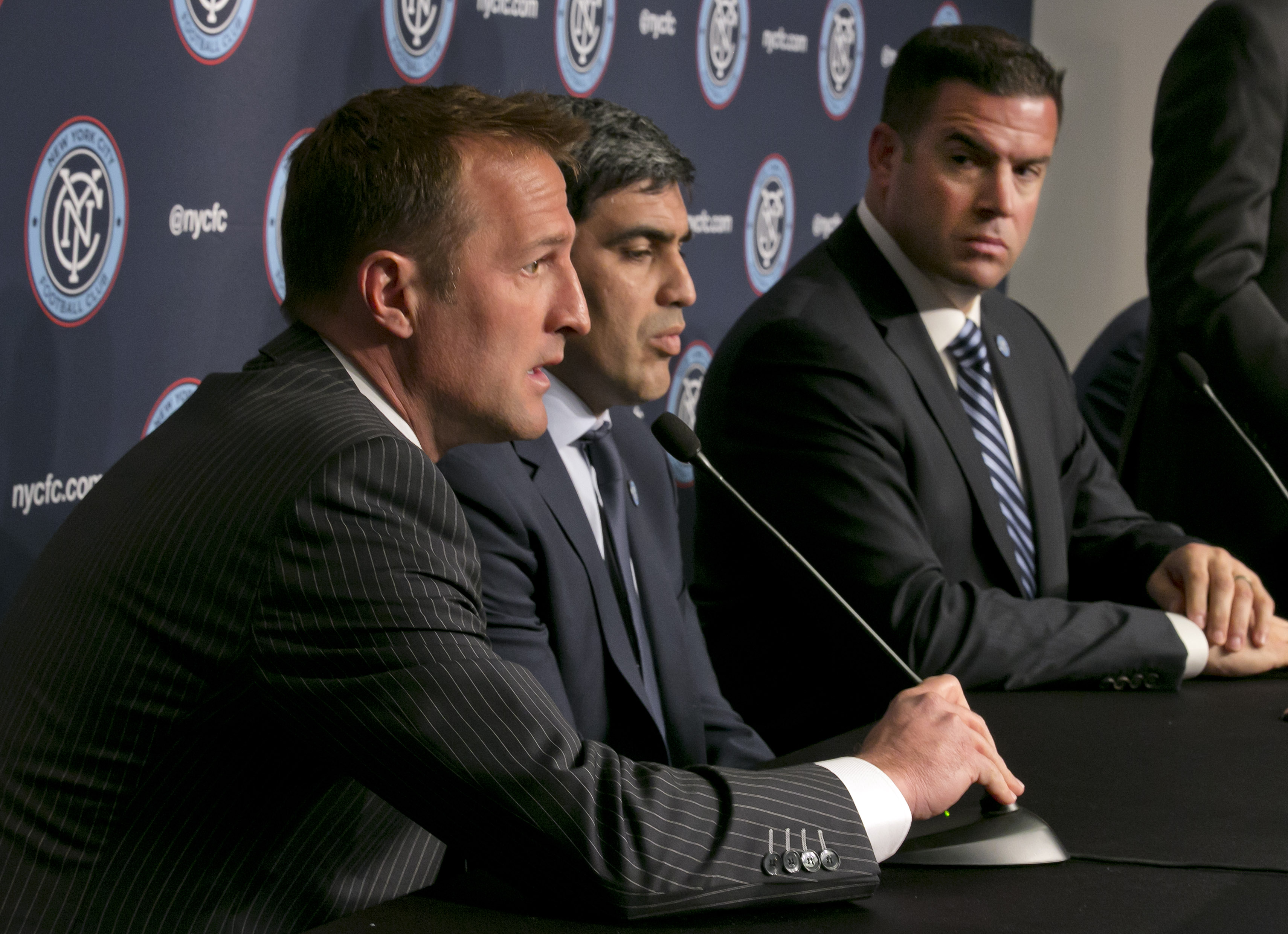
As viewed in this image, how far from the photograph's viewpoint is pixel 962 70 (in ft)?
8.14

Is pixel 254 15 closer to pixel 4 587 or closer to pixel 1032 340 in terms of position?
pixel 4 587

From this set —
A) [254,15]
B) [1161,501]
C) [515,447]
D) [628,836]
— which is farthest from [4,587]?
[1161,501]

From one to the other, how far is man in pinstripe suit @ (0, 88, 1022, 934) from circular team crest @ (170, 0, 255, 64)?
975 mm

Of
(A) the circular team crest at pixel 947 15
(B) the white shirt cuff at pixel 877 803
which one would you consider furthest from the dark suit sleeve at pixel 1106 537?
(A) the circular team crest at pixel 947 15

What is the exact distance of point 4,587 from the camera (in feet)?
6.09

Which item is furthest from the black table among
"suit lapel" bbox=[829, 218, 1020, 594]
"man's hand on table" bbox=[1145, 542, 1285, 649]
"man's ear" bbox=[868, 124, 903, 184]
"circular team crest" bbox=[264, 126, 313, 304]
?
"circular team crest" bbox=[264, 126, 313, 304]

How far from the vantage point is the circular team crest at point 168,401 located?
2082 millimetres

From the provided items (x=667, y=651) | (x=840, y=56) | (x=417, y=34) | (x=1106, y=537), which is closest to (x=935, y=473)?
(x=1106, y=537)

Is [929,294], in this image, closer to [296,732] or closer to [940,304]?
[940,304]

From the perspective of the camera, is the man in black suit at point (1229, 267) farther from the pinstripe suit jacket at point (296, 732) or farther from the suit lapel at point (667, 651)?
the pinstripe suit jacket at point (296, 732)

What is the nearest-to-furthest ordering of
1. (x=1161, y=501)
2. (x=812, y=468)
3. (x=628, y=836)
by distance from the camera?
(x=628, y=836) < (x=812, y=468) < (x=1161, y=501)

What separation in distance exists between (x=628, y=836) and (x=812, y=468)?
1147mm

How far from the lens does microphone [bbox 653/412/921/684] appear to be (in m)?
1.48

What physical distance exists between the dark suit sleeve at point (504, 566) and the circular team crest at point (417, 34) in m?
1.03
